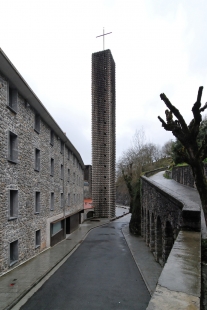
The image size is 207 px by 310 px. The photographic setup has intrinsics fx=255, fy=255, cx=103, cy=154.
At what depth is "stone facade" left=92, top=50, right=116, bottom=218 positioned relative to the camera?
1719 inches

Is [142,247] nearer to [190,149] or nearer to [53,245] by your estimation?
[53,245]

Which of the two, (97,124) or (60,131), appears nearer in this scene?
(60,131)

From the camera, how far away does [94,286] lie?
1145cm

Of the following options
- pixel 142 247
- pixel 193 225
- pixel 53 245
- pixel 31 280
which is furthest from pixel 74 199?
pixel 193 225

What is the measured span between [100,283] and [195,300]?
9.84m

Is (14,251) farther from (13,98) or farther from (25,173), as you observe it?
(13,98)

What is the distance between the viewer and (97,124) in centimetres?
4406

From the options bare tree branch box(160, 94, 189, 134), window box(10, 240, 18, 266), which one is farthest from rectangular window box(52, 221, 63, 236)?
bare tree branch box(160, 94, 189, 134)

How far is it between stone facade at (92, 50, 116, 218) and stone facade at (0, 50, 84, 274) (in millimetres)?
20974

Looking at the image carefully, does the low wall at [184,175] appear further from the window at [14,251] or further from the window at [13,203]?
the window at [14,251]

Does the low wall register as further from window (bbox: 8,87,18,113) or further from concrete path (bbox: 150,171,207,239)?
window (bbox: 8,87,18,113)

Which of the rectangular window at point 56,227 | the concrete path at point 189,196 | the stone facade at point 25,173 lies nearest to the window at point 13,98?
the stone facade at point 25,173

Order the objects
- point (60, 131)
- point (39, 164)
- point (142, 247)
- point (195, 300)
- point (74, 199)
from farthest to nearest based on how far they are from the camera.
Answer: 1. point (74, 199)
2. point (60, 131)
3. point (142, 247)
4. point (39, 164)
5. point (195, 300)

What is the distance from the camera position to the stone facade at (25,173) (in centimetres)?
1248
